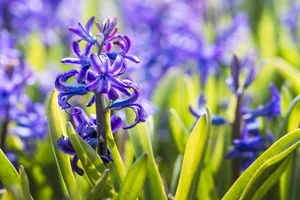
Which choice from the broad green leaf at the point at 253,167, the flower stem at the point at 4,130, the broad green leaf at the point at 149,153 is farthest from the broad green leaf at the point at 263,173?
the flower stem at the point at 4,130

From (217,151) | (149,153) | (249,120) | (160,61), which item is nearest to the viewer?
(149,153)

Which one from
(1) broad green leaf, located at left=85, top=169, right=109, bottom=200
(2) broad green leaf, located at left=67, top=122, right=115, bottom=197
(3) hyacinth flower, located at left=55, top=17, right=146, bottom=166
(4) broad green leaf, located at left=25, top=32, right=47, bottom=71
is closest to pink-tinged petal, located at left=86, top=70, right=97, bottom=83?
(3) hyacinth flower, located at left=55, top=17, right=146, bottom=166

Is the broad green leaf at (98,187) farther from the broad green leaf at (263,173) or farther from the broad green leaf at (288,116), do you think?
the broad green leaf at (288,116)

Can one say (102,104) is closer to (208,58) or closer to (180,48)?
(208,58)

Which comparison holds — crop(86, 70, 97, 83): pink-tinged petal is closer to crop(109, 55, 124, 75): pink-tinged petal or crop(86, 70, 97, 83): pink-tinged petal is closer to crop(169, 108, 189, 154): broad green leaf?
crop(109, 55, 124, 75): pink-tinged petal

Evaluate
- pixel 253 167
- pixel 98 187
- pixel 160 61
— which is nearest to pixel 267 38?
pixel 160 61

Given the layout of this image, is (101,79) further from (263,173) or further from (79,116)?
(263,173)
